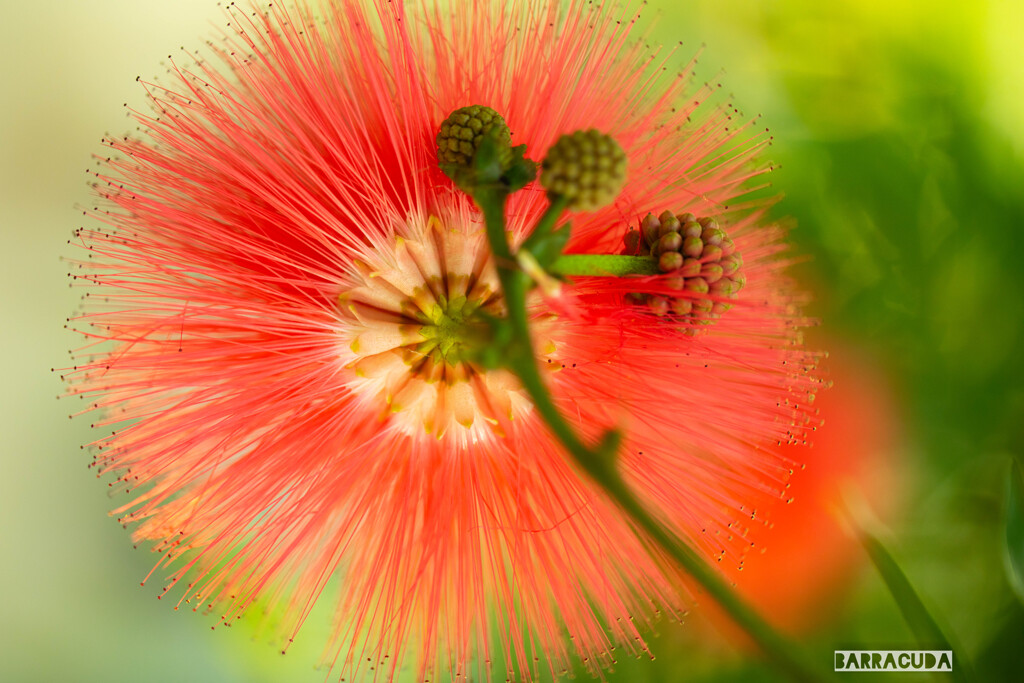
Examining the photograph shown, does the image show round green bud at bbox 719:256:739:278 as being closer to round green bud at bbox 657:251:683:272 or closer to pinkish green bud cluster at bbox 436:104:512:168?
round green bud at bbox 657:251:683:272

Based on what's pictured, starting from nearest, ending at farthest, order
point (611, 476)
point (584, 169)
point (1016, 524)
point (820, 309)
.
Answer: point (611, 476)
point (584, 169)
point (1016, 524)
point (820, 309)

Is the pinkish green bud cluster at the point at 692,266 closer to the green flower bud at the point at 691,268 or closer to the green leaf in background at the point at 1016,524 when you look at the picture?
the green flower bud at the point at 691,268

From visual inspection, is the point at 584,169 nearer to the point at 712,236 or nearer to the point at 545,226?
the point at 545,226

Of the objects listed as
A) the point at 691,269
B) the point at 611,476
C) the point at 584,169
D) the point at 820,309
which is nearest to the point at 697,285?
the point at 691,269

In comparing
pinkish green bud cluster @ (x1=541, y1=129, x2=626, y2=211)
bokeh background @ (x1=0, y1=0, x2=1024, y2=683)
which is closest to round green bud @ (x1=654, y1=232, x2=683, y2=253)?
pinkish green bud cluster @ (x1=541, y1=129, x2=626, y2=211)

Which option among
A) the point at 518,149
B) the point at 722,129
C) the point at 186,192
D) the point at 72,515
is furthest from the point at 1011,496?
the point at 72,515

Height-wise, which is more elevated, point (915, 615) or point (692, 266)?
point (692, 266)

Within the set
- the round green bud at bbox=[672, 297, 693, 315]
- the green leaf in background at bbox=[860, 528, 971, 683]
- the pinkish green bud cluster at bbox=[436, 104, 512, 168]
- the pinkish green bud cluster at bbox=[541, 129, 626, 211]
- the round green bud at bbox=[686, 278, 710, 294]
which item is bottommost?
the green leaf in background at bbox=[860, 528, 971, 683]
